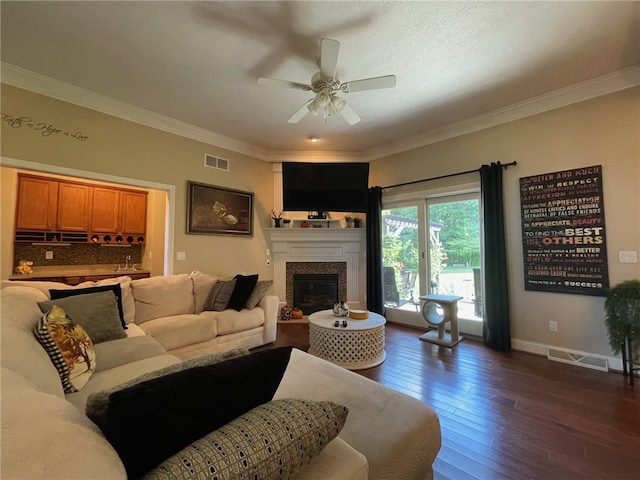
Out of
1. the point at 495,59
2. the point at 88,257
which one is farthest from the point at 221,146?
the point at 495,59

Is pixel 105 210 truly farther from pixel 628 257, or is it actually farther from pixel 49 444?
pixel 628 257

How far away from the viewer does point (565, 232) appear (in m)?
2.95

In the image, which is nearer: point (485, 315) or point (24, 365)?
point (24, 365)

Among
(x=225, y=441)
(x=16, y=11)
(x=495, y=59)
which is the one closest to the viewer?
(x=225, y=441)

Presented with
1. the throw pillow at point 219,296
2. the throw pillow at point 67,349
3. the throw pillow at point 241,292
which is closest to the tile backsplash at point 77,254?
the throw pillow at point 219,296

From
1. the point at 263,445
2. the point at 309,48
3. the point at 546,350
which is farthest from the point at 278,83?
the point at 546,350

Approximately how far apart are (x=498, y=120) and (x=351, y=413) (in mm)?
3878

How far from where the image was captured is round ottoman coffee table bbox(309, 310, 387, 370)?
270cm

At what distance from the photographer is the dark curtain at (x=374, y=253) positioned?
4.52 metres

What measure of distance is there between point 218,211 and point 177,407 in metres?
3.85

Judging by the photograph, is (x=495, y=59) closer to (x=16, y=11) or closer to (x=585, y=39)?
(x=585, y=39)

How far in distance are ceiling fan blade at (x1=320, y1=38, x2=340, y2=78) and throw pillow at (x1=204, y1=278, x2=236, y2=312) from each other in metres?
2.52

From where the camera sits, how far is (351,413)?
3.68 feet

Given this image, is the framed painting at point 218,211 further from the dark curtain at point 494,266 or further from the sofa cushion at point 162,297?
the dark curtain at point 494,266
